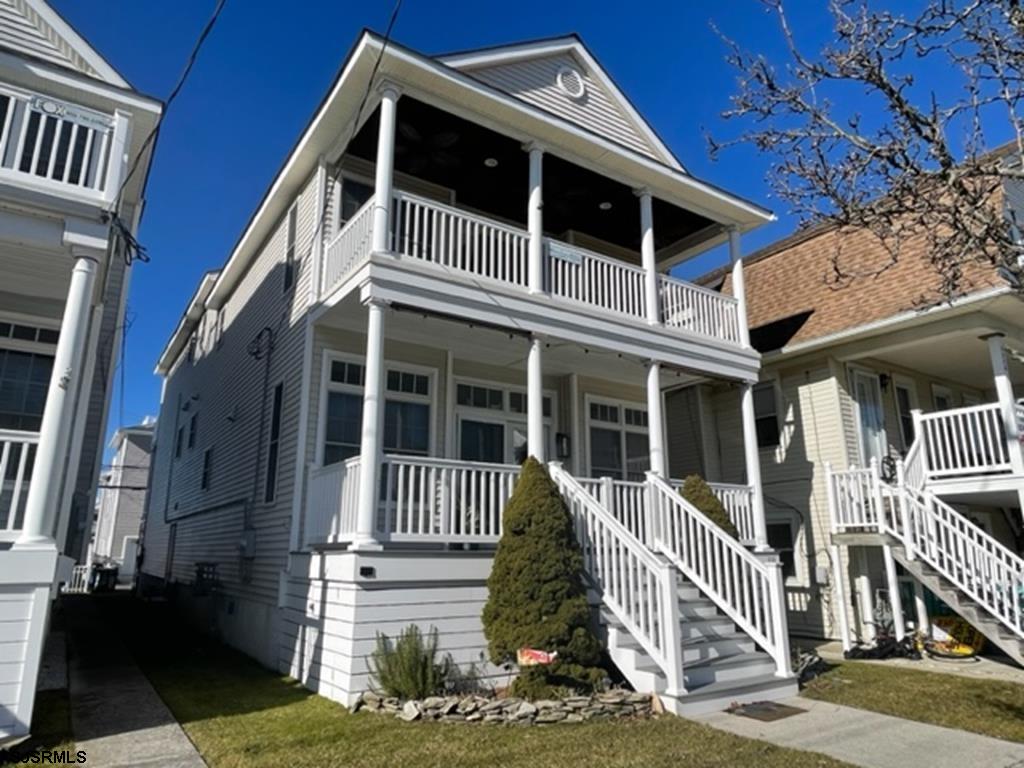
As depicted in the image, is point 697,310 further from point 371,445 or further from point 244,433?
point 244,433

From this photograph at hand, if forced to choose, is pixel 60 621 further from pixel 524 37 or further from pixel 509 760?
pixel 524 37

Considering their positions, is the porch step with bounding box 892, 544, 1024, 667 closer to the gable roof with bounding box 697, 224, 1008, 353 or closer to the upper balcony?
the gable roof with bounding box 697, 224, 1008, 353

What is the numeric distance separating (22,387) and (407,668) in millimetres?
6410

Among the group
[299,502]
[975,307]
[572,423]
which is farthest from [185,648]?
[975,307]

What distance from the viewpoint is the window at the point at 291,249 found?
1057 cm

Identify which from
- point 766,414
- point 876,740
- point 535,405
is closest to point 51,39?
point 535,405

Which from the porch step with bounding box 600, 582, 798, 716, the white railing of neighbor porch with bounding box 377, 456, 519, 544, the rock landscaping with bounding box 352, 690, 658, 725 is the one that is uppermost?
the white railing of neighbor porch with bounding box 377, 456, 519, 544

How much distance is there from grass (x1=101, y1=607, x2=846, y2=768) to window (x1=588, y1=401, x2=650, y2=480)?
6105mm

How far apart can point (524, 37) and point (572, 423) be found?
6113 mm

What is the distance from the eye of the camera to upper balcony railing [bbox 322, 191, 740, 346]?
8172mm

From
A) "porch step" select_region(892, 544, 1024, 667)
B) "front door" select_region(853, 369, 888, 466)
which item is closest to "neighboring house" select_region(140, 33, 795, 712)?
"porch step" select_region(892, 544, 1024, 667)

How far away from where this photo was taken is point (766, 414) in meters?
13.4

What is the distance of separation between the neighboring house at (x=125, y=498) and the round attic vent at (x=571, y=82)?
82.6 feet

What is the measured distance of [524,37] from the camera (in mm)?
10219
